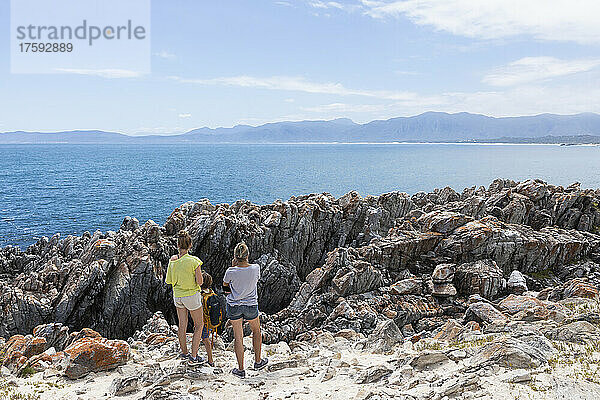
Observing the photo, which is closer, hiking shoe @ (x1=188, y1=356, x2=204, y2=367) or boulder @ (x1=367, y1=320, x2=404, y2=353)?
hiking shoe @ (x1=188, y1=356, x2=204, y2=367)

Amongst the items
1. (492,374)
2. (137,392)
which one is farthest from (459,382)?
(137,392)

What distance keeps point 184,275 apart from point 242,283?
1.56 m

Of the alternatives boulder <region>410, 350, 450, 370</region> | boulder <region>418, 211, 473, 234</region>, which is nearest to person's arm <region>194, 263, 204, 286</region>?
boulder <region>410, 350, 450, 370</region>

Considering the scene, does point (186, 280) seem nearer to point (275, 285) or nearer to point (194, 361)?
point (194, 361)

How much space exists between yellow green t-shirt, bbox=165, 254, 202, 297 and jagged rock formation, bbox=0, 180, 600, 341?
9.04 metres

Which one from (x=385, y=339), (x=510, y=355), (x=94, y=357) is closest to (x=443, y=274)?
(x=385, y=339)

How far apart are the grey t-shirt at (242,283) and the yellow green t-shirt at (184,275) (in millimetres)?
855

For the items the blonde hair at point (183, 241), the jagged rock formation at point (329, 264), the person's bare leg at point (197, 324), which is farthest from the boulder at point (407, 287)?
the blonde hair at point (183, 241)

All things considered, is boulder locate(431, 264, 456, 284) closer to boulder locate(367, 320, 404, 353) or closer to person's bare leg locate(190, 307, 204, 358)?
boulder locate(367, 320, 404, 353)

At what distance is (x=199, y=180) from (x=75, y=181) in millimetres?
32991

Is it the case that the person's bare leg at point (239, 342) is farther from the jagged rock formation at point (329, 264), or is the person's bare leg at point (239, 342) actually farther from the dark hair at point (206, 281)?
the jagged rock formation at point (329, 264)

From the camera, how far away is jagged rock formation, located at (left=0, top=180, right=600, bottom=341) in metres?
23.9

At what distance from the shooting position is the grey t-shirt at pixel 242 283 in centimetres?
1213

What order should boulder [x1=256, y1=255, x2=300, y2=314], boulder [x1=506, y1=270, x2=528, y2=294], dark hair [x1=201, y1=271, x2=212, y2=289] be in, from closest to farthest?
1. dark hair [x1=201, y1=271, x2=212, y2=289]
2. boulder [x1=506, y1=270, x2=528, y2=294]
3. boulder [x1=256, y1=255, x2=300, y2=314]
